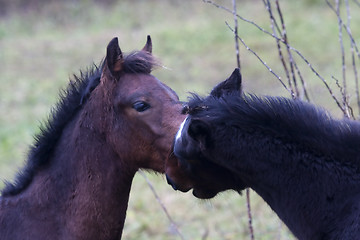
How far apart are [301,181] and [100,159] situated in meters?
1.20

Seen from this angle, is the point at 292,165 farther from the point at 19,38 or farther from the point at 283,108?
the point at 19,38

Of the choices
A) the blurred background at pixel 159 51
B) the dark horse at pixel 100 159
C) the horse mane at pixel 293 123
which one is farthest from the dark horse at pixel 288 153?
the blurred background at pixel 159 51

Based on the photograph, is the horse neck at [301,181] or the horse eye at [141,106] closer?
the horse neck at [301,181]

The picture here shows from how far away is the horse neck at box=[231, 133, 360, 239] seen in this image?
3.22 meters

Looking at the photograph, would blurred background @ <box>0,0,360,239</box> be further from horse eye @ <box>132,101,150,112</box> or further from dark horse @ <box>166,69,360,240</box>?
dark horse @ <box>166,69,360,240</box>

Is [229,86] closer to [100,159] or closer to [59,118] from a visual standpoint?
[100,159]

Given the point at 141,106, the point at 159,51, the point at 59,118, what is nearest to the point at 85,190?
the point at 59,118

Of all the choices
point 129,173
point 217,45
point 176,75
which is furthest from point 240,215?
point 217,45

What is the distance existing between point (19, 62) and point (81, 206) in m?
13.0

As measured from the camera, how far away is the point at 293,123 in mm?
3291

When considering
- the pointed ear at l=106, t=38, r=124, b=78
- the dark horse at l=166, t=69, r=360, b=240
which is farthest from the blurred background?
the dark horse at l=166, t=69, r=360, b=240

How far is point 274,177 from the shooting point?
11.0 ft

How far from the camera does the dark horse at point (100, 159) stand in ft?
12.7

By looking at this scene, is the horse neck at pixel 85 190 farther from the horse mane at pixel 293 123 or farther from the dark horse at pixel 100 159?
the horse mane at pixel 293 123
